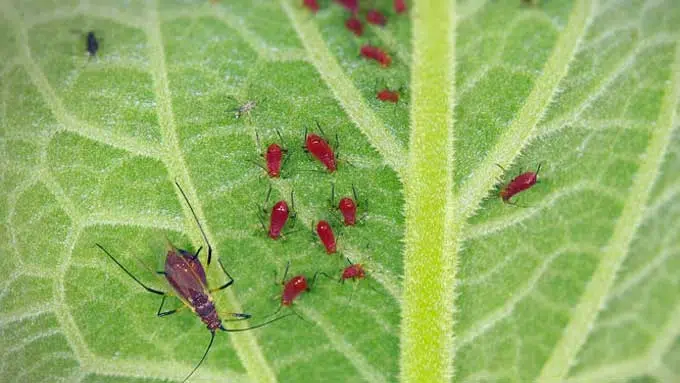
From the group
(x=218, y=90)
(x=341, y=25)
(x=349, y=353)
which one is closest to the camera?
(x=349, y=353)

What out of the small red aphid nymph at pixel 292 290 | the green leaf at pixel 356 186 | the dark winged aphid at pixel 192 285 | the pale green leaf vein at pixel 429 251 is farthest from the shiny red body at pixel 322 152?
the dark winged aphid at pixel 192 285

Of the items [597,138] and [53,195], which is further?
[597,138]

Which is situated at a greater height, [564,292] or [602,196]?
[602,196]

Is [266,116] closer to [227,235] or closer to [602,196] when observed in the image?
[227,235]

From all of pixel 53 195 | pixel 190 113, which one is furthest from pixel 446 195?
pixel 53 195

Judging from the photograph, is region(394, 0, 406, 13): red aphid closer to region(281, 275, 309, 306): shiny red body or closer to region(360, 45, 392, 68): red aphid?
region(360, 45, 392, 68): red aphid

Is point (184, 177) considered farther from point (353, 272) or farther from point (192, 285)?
point (353, 272)

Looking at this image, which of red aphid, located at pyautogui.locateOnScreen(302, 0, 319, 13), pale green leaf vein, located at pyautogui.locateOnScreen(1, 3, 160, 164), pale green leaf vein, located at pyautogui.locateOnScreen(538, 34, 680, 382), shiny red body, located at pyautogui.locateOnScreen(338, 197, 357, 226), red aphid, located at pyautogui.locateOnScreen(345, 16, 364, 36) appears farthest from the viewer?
red aphid, located at pyautogui.locateOnScreen(302, 0, 319, 13)

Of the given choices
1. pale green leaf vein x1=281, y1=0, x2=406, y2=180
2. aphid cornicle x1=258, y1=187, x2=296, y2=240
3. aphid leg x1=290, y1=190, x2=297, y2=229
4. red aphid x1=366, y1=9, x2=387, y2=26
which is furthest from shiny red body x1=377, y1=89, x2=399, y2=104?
aphid cornicle x1=258, y1=187, x2=296, y2=240
